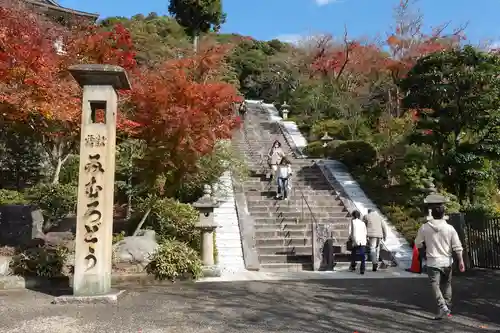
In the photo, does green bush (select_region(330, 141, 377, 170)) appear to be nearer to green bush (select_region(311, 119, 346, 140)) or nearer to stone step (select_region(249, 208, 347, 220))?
stone step (select_region(249, 208, 347, 220))

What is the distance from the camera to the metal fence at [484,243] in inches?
372

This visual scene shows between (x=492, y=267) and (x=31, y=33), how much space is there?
1279 centimetres

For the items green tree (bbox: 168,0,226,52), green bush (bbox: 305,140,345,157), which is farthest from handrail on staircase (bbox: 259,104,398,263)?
green tree (bbox: 168,0,226,52)

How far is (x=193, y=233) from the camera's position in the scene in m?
10.5

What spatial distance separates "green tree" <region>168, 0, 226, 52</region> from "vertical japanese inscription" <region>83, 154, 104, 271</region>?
30265 mm

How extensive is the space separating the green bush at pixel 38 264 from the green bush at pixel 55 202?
275 cm

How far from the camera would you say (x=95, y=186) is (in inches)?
271

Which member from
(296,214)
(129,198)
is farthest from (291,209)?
(129,198)

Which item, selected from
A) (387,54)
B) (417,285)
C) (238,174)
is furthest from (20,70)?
(387,54)

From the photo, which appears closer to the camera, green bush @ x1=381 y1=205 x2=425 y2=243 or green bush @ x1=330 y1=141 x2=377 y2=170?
green bush @ x1=381 y1=205 x2=425 y2=243

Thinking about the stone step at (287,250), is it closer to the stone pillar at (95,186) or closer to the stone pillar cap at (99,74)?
the stone pillar at (95,186)

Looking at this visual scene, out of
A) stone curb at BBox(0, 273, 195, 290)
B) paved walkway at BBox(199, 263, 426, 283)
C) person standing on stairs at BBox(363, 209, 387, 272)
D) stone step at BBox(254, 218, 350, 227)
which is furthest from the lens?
stone step at BBox(254, 218, 350, 227)

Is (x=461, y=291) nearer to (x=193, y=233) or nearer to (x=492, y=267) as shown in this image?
(x=492, y=267)

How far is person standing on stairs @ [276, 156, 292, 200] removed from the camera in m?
13.7
